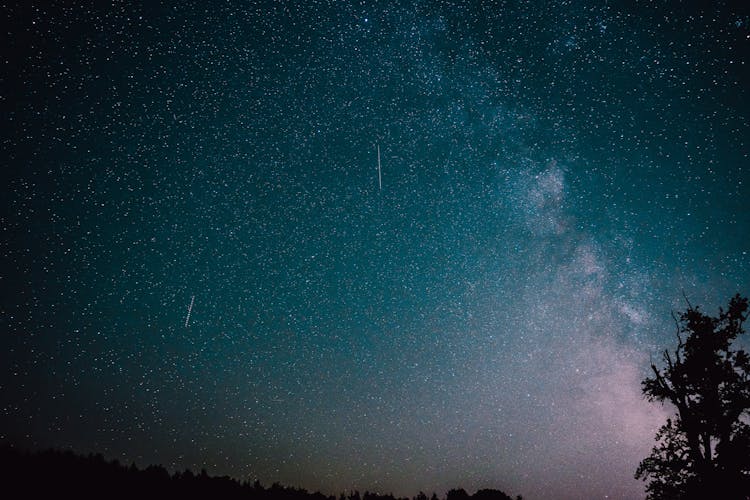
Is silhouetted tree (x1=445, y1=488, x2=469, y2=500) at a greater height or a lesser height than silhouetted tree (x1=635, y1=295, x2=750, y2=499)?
lesser

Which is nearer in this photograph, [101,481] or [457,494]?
→ [101,481]

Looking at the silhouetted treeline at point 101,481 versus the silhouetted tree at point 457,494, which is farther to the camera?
the silhouetted tree at point 457,494

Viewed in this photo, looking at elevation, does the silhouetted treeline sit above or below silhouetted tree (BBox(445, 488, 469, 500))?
above

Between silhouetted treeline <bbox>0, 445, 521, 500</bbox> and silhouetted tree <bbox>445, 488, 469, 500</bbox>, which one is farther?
silhouetted tree <bbox>445, 488, 469, 500</bbox>

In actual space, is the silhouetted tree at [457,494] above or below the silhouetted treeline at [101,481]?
below

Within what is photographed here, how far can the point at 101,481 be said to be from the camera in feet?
34.6

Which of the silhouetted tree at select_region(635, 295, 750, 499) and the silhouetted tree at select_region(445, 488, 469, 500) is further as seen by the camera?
the silhouetted tree at select_region(445, 488, 469, 500)

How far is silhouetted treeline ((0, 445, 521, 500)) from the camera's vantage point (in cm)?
930

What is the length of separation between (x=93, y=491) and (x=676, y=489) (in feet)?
56.5

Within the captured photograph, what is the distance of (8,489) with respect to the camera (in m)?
8.77

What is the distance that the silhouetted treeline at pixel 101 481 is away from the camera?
930cm

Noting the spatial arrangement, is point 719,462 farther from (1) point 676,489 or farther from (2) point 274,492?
(2) point 274,492

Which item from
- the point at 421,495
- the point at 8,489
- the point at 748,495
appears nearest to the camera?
the point at 8,489

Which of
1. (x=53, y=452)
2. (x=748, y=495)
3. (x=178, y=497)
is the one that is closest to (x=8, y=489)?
(x=53, y=452)
